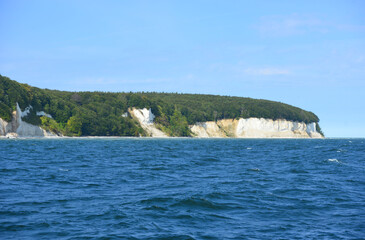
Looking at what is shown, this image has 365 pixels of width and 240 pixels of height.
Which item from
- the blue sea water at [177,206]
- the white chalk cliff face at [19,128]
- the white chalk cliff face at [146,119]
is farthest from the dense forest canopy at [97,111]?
the blue sea water at [177,206]

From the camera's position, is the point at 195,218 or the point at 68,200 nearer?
the point at 195,218

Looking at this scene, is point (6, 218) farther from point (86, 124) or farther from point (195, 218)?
point (86, 124)

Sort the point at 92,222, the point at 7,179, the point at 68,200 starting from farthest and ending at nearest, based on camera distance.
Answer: the point at 7,179
the point at 68,200
the point at 92,222

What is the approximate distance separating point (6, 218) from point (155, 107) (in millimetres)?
153277

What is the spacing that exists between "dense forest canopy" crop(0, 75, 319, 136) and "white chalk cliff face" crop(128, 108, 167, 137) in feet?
8.86

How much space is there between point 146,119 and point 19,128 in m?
63.0

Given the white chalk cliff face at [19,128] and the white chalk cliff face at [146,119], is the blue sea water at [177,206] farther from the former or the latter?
the white chalk cliff face at [146,119]

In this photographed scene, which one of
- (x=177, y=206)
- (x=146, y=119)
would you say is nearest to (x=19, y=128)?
(x=146, y=119)

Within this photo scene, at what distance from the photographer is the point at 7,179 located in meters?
21.4

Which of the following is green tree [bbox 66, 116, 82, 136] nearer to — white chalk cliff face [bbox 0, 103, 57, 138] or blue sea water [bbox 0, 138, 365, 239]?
white chalk cliff face [bbox 0, 103, 57, 138]

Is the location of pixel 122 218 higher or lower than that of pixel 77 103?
lower

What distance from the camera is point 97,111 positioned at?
475ft

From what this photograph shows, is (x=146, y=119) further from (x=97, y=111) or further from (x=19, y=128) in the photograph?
(x=19, y=128)

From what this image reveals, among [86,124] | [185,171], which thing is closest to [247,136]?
[86,124]
